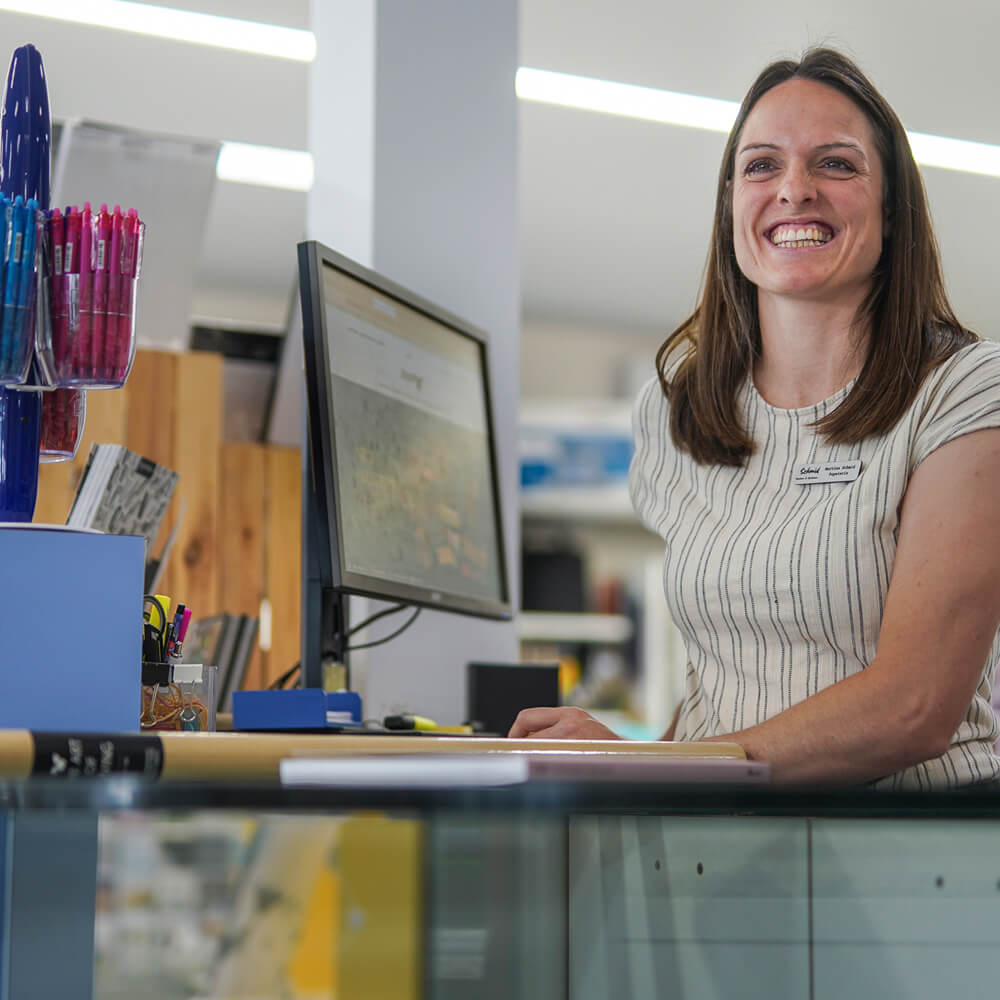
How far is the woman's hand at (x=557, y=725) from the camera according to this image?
1263mm

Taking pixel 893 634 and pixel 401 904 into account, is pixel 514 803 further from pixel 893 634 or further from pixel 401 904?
pixel 893 634

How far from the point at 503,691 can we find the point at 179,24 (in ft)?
8.18

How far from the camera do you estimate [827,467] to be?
1522mm

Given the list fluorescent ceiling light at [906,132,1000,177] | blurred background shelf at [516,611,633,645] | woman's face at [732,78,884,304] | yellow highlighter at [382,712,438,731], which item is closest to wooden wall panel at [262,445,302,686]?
yellow highlighter at [382,712,438,731]

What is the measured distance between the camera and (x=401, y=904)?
1.41ft

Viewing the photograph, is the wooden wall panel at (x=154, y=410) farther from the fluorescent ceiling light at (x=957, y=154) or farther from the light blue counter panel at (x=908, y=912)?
the fluorescent ceiling light at (x=957, y=154)

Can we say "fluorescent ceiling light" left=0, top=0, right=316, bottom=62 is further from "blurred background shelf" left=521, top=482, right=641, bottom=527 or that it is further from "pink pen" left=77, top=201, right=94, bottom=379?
"blurred background shelf" left=521, top=482, right=641, bottom=527

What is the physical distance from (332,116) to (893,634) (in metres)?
1.52

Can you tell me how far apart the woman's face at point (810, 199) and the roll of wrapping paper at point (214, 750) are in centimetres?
73

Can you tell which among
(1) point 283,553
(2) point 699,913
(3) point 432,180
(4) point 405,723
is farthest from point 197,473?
(2) point 699,913

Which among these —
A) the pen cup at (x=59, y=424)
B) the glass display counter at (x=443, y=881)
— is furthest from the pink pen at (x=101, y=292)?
the glass display counter at (x=443, y=881)

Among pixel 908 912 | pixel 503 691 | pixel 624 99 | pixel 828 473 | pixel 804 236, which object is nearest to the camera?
pixel 908 912

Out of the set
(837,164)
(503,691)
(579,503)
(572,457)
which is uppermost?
(572,457)

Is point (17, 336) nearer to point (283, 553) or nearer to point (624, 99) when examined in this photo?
point (283, 553)
